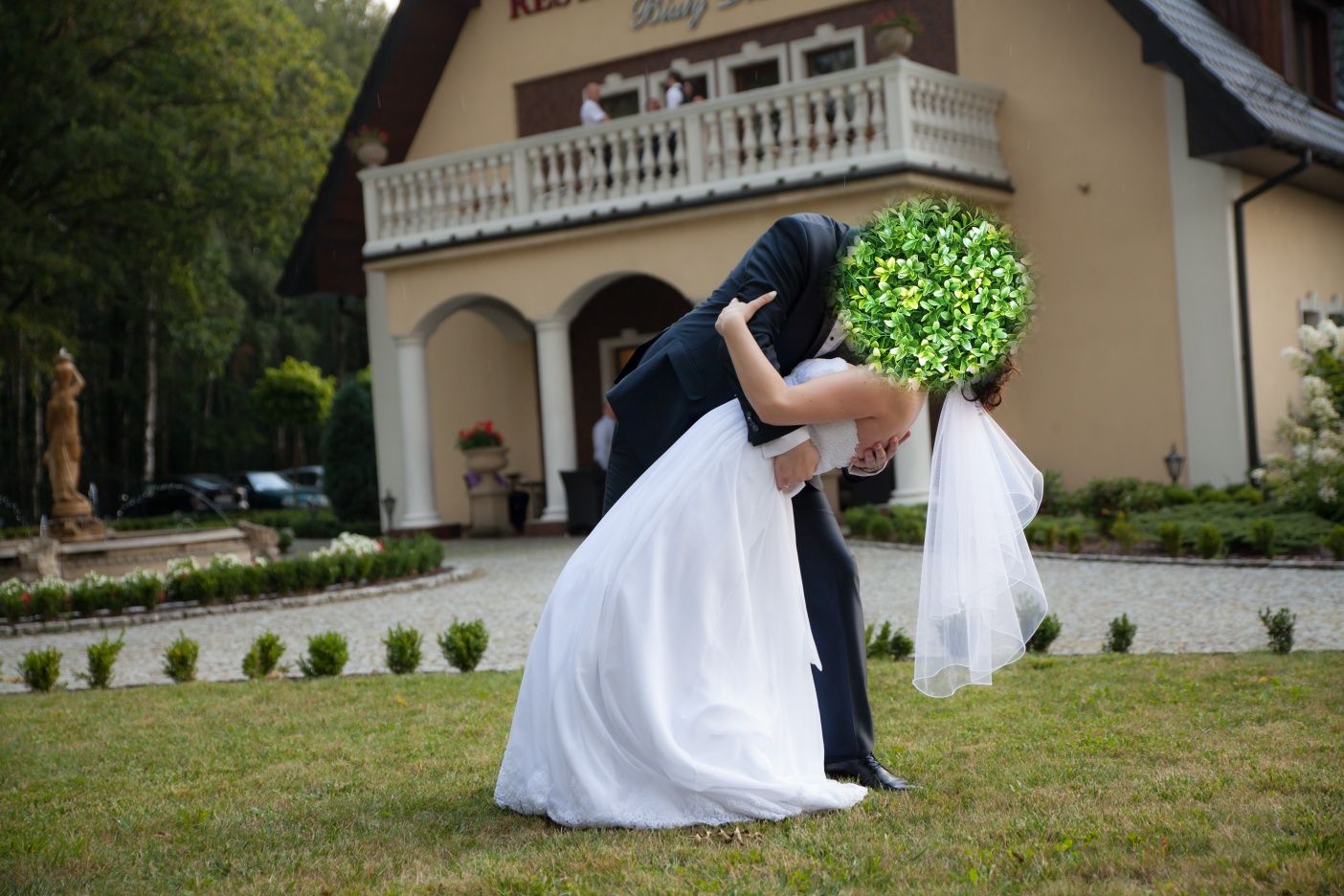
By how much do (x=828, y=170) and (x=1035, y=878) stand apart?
42.4 feet

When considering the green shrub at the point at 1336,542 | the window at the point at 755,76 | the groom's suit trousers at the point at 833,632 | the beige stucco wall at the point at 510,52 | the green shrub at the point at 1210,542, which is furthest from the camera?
the beige stucco wall at the point at 510,52

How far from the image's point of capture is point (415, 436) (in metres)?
19.5

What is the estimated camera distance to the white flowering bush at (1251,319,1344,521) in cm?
1220

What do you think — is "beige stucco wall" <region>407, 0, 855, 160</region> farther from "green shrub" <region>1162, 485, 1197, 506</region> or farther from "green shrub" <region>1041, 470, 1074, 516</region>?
"green shrub" <region>1162, 485, 1197, 506</region>

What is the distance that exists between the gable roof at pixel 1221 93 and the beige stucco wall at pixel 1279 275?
0.90 meters

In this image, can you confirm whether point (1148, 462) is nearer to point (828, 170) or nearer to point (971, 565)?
point (828, 170)

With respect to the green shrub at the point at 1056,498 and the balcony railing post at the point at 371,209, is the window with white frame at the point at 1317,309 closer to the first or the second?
the green shrub at the point at 1056,498

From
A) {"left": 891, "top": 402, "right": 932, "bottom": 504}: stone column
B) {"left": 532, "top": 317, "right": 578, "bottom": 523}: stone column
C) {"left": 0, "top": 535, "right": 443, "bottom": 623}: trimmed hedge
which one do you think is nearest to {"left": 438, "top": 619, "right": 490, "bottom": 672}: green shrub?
{"left": 0, "top": 535, "right": 443, "bottom": 623}: trimmed hedge

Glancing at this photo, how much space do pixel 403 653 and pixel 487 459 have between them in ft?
39.7

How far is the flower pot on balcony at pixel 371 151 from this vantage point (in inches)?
764

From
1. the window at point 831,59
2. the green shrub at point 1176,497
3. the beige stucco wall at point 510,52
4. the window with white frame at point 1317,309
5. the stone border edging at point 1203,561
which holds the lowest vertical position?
the stone border edging at point 1203,561

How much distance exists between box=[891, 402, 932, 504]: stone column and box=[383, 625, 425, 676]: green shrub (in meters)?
8.60

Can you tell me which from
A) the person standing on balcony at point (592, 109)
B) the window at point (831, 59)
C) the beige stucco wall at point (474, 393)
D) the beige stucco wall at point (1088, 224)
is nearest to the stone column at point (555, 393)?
the person standing on balcony at point (592, 109)

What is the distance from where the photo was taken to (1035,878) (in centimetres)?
344
